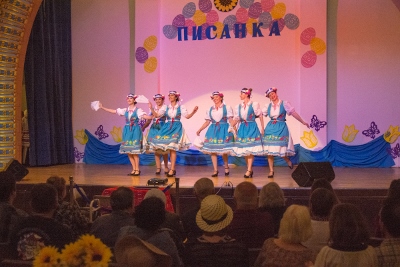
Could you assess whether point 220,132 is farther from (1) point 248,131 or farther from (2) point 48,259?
(2) point 48,259

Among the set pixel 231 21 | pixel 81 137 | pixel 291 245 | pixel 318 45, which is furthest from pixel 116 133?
pixel 291 245

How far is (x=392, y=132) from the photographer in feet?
30.5

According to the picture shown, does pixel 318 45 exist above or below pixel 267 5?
below

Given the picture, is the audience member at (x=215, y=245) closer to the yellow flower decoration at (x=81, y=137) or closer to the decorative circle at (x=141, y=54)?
the decorative circle at (x=141, y=54)

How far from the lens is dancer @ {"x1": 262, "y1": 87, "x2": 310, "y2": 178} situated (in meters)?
7.76

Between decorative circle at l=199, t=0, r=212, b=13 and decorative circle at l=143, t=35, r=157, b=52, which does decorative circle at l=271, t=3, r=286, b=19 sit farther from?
decorative circle at l=143, t=35, r=157, b=52

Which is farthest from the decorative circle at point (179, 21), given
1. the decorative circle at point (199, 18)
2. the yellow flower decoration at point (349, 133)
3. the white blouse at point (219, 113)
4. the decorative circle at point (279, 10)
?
the yellow flower decoration at point (349, 133)

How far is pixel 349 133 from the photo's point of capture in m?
9.48

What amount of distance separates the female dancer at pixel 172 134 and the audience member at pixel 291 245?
18.2ft

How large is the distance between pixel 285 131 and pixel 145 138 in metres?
2.15

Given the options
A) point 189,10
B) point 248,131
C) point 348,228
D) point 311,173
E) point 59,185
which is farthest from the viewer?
point 189,10

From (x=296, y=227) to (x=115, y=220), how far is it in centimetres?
113

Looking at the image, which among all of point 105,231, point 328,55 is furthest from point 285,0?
point 105,231

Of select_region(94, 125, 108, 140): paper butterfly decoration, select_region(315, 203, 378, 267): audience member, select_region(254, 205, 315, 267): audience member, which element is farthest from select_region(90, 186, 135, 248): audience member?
select_region(94, 125, 108, 140): paper butterfly decoration
